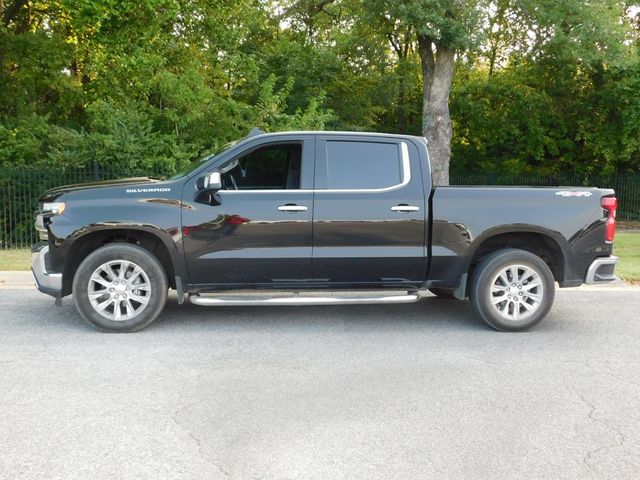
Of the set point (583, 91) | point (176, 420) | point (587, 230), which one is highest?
point (583, 91)

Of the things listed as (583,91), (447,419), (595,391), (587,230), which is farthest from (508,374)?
(583,91)

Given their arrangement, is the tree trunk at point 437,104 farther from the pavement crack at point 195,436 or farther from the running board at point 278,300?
the pavement crack at point 195,436

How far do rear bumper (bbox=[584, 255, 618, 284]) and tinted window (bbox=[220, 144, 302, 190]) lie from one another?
318 cm

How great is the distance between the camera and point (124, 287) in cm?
664

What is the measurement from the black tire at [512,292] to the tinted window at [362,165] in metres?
1.33

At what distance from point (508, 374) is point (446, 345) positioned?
998 millimetres

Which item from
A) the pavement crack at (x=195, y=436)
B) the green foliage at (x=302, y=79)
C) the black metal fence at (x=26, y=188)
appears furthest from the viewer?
the green foliage at (x=302, y=79)

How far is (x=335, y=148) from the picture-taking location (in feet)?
23.1

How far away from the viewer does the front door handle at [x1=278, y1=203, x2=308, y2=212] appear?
675 centimetres

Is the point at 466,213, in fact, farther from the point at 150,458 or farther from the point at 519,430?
the point at 150,458

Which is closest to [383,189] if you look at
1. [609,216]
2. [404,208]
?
[404,208]

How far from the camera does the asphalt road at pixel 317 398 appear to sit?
3.73 metres

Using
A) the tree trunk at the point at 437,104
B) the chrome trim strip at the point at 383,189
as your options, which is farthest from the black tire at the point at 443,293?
the tree trunk at the point at 437,104

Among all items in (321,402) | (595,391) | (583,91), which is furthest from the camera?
(583,91)
